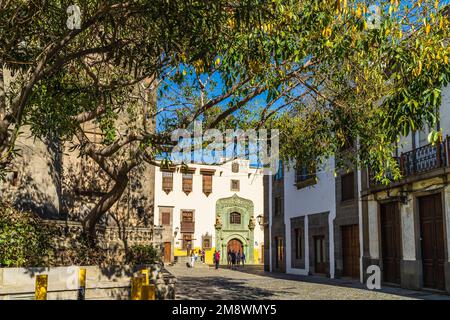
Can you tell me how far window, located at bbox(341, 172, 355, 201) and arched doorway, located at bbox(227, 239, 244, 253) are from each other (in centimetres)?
2892

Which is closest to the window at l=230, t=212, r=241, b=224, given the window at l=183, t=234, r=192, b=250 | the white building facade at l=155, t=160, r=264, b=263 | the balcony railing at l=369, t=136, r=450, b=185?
the white building facade at l=155, t=160, r=264, b=263

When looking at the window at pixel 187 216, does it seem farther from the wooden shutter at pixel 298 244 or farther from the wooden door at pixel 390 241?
the wooden door at pixel 390 241

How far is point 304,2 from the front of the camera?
9062 mm

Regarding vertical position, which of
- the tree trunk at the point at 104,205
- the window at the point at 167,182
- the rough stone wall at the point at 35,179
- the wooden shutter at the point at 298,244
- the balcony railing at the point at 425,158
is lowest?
the wooden shutter at the point at 298,244

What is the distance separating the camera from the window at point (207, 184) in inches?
1969

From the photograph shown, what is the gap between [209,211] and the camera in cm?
5003

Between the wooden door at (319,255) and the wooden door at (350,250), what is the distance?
212 centimetres

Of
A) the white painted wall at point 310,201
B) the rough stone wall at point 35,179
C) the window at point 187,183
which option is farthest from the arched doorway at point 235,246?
the rough stone wall at point 35,179

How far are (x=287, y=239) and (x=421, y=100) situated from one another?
2226 centimetres

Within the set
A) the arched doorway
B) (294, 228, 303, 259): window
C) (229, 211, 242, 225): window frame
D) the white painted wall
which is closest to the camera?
the white painted wall

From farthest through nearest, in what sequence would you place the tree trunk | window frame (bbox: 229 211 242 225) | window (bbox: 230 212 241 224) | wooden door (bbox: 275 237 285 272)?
window (bbox: 230 212 241 224)
window frame (bbox: 229 211 242 225)
wooden door (bbox: 275 237 285 272)
the tree trunk

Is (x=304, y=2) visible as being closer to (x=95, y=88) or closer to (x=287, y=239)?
(x=95, y=88)

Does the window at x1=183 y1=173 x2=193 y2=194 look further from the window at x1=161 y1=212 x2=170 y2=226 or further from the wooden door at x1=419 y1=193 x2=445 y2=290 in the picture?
the wooden door at x1=419 y1=193 x2=445 y2=290

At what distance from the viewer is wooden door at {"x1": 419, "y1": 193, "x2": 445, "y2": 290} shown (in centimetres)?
1627
